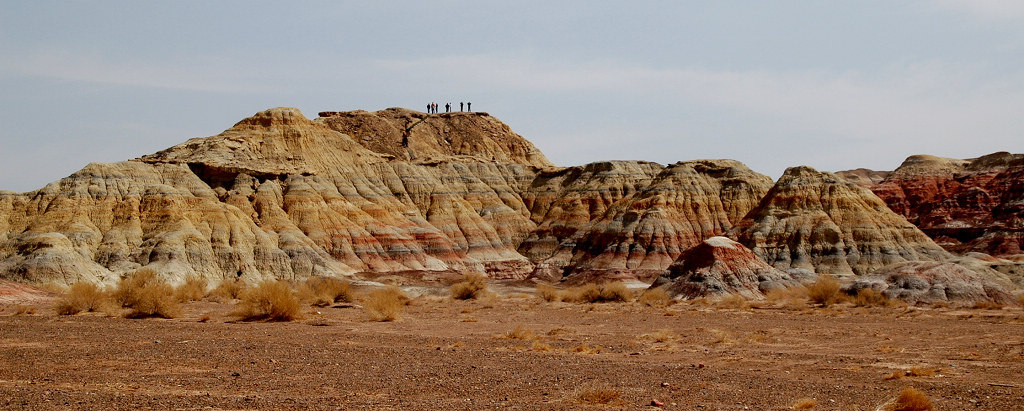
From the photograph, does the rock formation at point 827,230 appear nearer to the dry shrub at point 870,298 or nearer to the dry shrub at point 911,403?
the dry shrub at point 870,298

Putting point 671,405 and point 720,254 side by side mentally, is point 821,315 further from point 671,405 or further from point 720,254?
point 671,405

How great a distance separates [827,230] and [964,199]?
38090 millimetres

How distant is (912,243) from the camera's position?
72562mm

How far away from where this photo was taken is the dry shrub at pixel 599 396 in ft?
53.1

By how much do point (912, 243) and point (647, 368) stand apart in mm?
59141

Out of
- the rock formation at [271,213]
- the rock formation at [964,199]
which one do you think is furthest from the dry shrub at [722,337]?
the rock formation at [964,199]

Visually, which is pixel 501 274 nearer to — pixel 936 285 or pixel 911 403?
pixel 936 285

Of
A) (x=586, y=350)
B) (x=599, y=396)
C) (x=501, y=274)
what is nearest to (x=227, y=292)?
(x=586, y=350)

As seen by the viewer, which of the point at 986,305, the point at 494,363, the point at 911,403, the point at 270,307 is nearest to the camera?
the point at 911,403

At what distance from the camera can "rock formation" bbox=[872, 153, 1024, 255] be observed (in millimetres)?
89125

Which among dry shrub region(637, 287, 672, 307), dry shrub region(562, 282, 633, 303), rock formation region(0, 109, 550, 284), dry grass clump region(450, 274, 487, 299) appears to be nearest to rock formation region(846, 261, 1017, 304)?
dry shrub region(637, 287, 672, 307)

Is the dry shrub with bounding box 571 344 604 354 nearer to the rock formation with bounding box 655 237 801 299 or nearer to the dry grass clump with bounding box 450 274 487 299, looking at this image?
the rock formation with bounding box 655 237 801 299

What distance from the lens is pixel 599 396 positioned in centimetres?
1633

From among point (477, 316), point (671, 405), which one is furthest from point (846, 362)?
point (477, 316)
